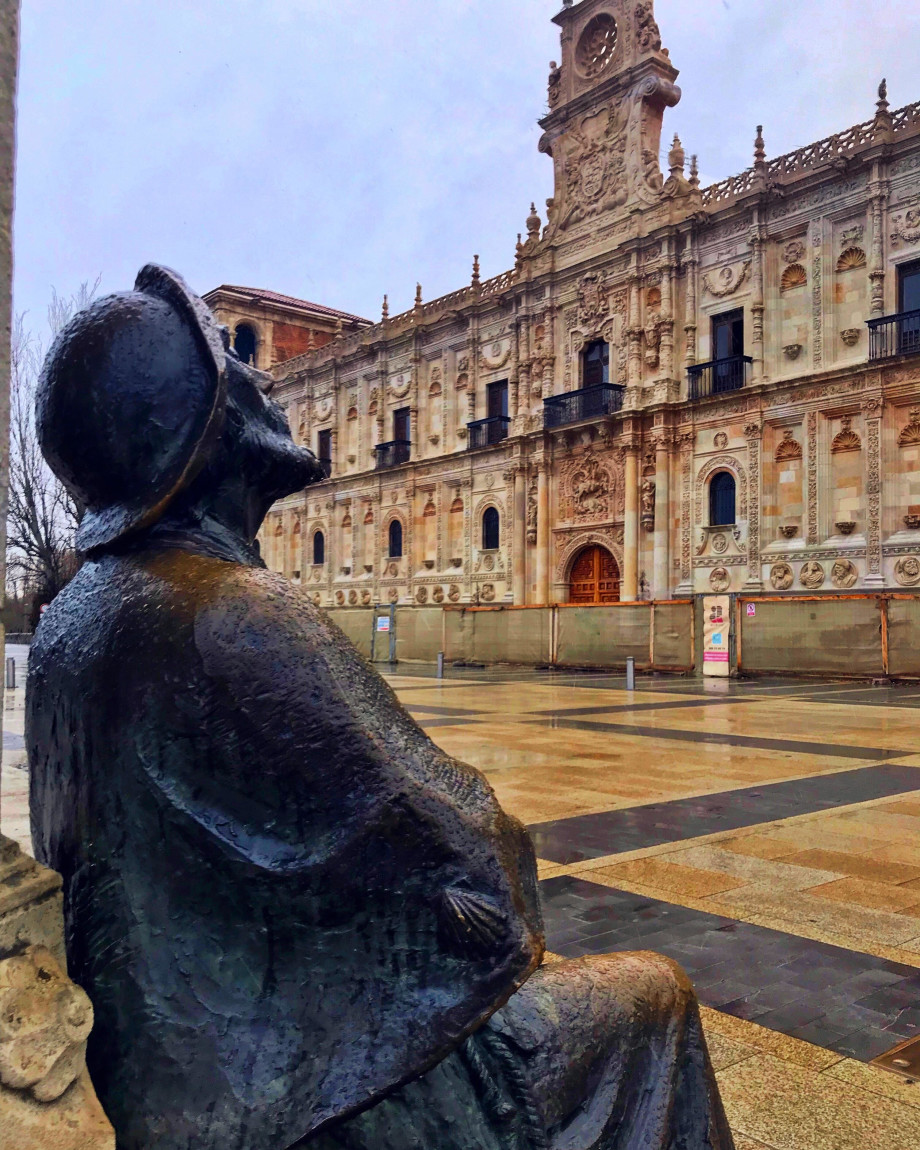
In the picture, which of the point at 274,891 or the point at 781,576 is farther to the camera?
the point at 781,576

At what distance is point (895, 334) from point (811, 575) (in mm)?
5833

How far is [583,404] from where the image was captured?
29453 millimetres

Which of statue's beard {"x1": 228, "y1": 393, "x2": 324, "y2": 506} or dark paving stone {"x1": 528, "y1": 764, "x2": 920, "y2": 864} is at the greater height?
statue's beard {"x1": 228, "y1": 393, "x2": 324, "y2": 506}

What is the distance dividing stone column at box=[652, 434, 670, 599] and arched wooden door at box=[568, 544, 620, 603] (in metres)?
1.96

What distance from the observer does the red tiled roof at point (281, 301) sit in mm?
45625

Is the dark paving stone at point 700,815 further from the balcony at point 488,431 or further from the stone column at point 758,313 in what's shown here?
the balcony at point 488,431

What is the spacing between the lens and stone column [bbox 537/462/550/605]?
30453 millimetres

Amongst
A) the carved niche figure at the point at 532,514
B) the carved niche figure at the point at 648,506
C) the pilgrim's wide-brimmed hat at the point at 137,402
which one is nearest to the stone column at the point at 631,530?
the carved niche figure at the point at 648,506

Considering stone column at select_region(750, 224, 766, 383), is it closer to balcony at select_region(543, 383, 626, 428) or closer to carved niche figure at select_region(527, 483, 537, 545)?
balcony at select_region(543, 383, 626, 428)

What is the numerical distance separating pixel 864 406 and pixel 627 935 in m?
21.7

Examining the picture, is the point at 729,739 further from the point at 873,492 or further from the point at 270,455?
the point at 873,492

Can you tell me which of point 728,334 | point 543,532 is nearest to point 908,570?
point 728,334

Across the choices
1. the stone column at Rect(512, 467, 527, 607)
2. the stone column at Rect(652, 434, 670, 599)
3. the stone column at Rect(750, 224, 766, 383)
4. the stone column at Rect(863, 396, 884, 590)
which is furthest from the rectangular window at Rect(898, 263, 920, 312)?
the stone column at Rect(512, 467, 527, 607)

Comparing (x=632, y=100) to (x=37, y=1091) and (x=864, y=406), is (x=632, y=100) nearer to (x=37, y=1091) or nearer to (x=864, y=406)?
(x=864, y=406)
